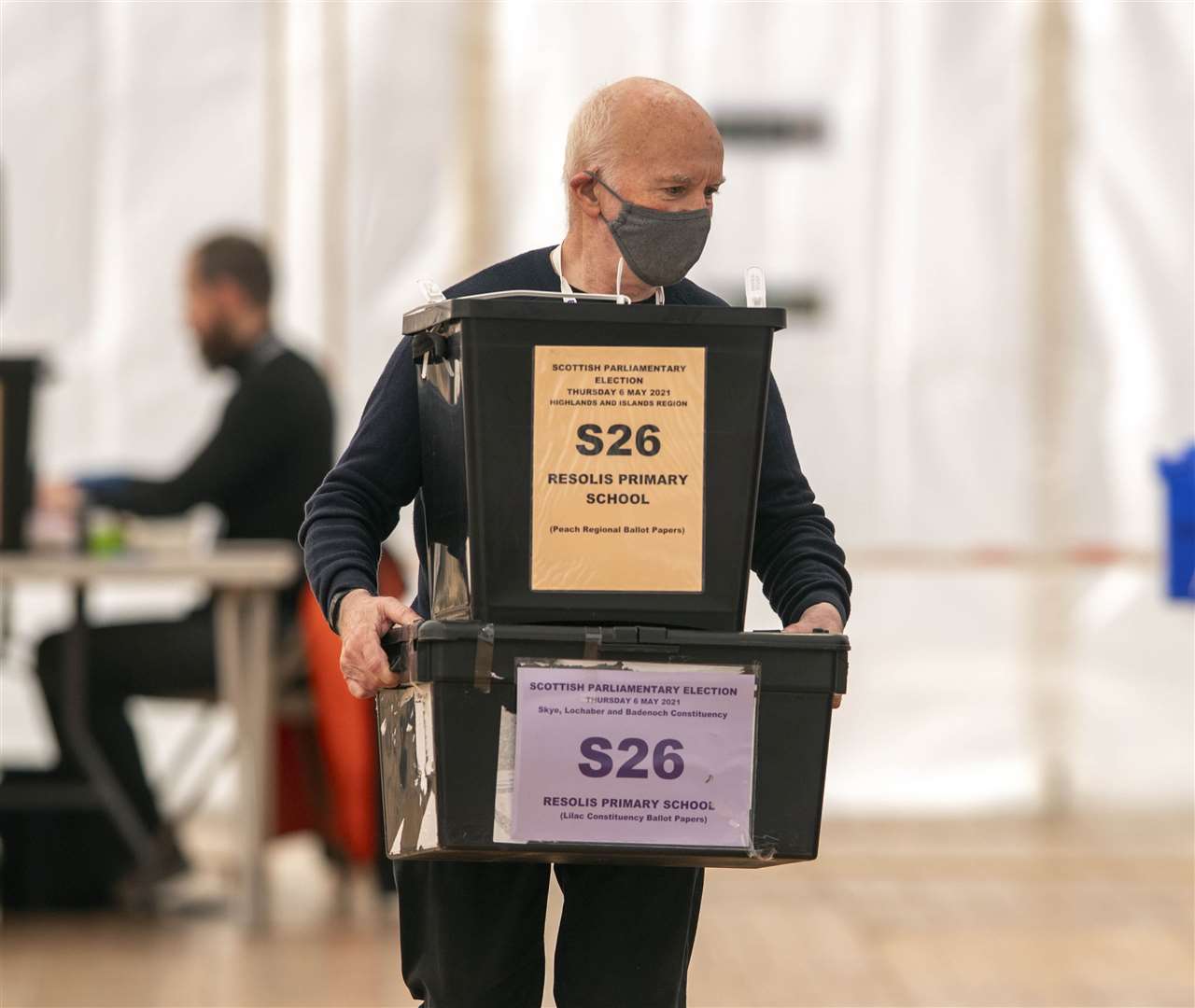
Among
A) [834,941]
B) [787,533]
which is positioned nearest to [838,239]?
[834,941]

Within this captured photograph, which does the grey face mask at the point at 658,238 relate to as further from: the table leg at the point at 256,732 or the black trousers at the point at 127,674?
the black trousers at the point at 127,674

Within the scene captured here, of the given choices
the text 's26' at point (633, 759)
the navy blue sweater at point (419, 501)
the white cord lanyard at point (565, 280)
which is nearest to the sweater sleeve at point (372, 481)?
the navy blue sweater at point (419, 501)

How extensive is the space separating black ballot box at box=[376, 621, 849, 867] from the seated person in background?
8.81 feet

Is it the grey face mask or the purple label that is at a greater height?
the grey face mask

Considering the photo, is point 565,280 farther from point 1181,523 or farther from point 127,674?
point 127,674

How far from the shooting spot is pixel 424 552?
6.23 feet

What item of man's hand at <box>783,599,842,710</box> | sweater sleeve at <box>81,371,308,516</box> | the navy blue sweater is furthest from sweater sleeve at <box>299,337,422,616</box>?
sweater sleeve at <box>81,371,308,516</box>

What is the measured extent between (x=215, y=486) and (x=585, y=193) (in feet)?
8.62

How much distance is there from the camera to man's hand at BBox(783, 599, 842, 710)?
1771mm

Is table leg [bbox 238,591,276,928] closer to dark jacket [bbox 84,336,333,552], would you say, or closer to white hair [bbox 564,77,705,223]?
dark jacket [bbox 84,336,333,552]

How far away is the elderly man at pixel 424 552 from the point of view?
1.75 meters

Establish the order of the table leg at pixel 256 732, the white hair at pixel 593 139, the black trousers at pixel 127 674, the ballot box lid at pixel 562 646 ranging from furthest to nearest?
1. the black trousers at pixel 127 674
2. the table leg at pixel 256 732
3. the white hair at pixel 593 139
4. the ballot box lid at pixel 562 646

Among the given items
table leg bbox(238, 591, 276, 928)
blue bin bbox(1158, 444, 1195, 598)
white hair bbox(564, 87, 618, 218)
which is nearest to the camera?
white hair bbox(564, 87, 618, 218)

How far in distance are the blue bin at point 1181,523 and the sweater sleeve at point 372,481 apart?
1.77m
